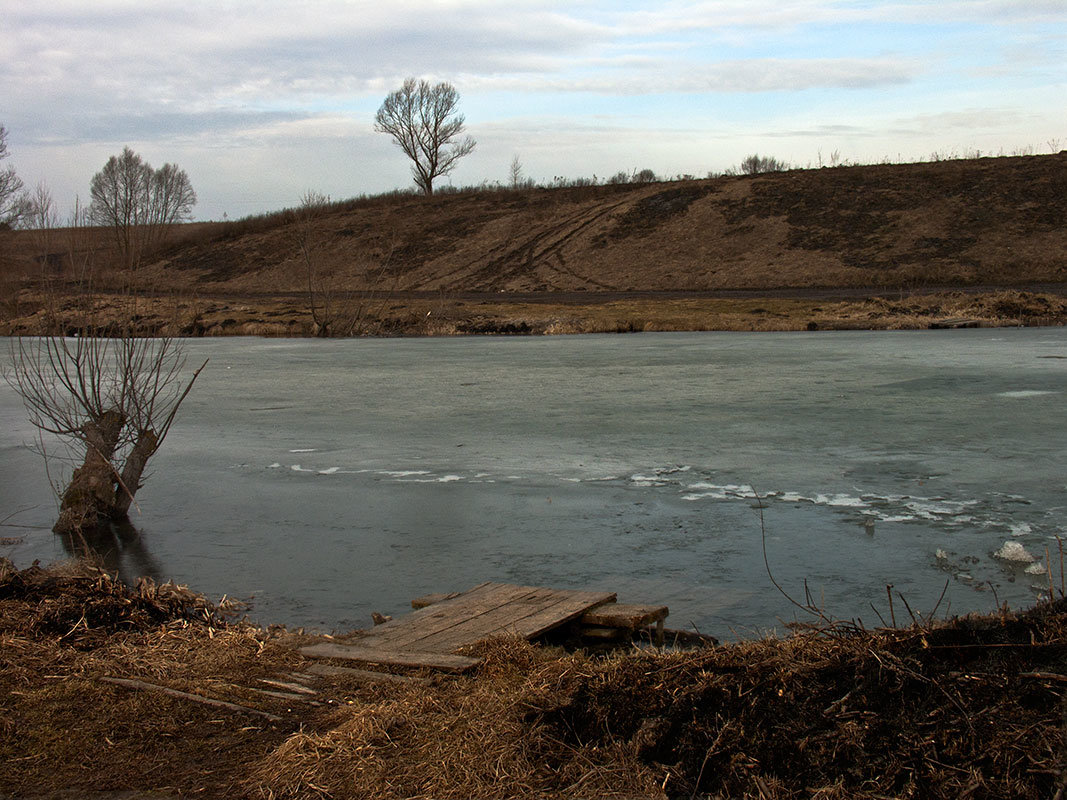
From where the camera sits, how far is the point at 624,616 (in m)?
4.88

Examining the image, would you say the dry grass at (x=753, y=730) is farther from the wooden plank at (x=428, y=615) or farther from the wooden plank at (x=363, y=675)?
the wooden plank at (x=428, y=615)

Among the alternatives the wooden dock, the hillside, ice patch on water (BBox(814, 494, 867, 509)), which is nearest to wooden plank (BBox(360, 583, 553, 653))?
the wooden dock

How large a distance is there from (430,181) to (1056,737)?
263ft

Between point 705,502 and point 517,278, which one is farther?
point 517,278

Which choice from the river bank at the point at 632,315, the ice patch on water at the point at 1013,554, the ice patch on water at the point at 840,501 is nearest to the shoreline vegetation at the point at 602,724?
the ice patch on water at the point at 1013,554

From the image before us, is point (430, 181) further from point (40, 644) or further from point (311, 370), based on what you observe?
point (40, 644)

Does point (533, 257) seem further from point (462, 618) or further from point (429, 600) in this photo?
point (462, 618)

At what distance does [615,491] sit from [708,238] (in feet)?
147

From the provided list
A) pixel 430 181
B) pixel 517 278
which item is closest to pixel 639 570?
pixel 517 278

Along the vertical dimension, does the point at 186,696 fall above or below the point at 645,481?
below

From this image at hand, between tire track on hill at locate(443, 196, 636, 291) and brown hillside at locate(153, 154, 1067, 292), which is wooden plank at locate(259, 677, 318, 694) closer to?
brown hillside at locate(153, 154, 1067, 292)

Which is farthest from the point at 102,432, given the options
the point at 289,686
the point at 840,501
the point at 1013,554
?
the point at 1013,554

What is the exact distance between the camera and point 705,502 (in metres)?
7.72

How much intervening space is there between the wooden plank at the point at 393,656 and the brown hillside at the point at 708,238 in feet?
108
